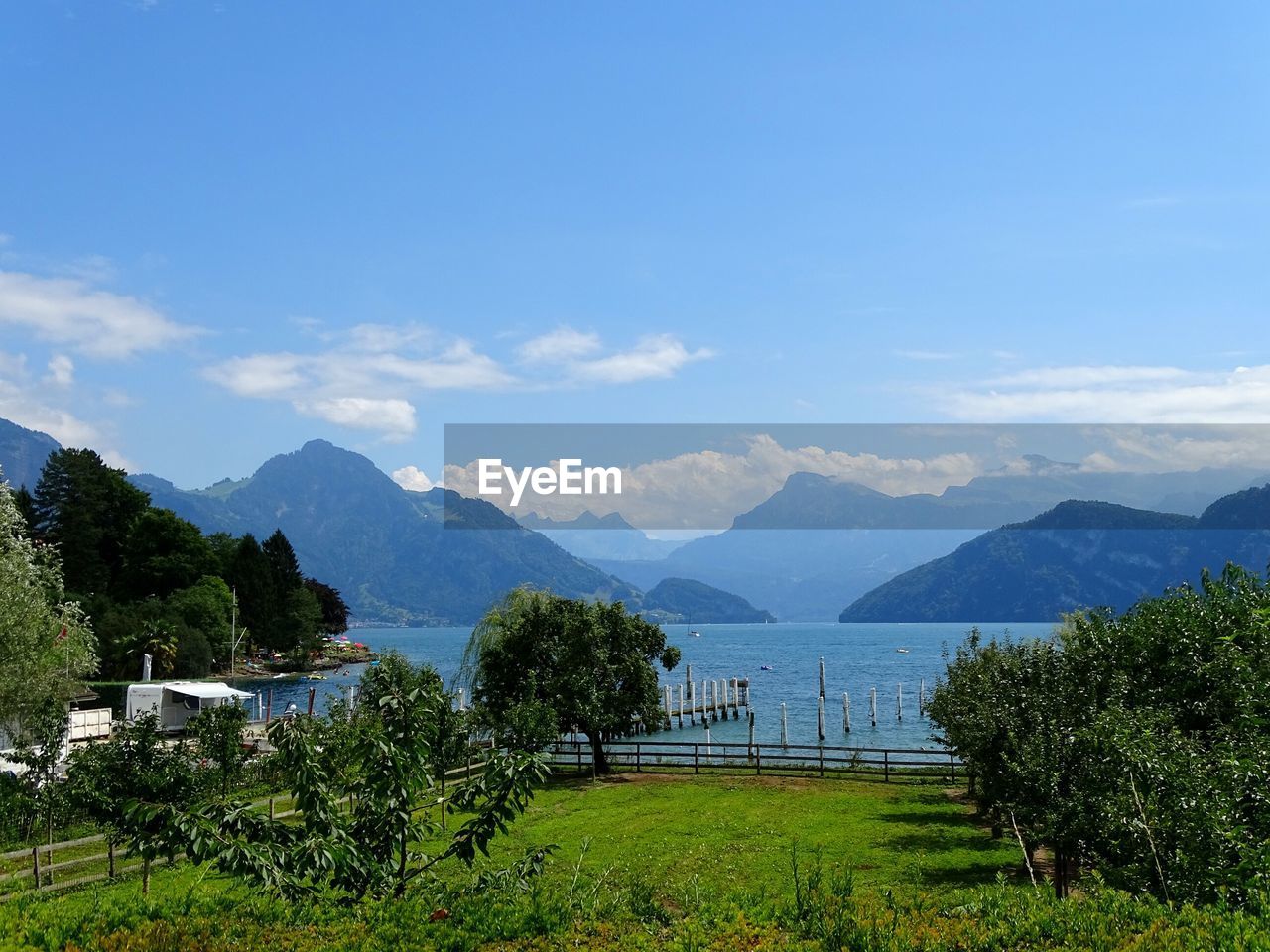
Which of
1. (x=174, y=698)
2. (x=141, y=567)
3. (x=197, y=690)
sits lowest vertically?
(x=174, y=698)

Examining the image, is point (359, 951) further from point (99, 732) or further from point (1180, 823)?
point (99, 732)

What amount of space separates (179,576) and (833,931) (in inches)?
4078

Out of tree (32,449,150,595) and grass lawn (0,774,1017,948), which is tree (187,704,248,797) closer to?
grass lawn (0,774,1017,948)

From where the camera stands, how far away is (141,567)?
97.6 metres

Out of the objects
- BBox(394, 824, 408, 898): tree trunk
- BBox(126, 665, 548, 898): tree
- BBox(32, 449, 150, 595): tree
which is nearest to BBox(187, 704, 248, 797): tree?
BBox(126, 665, 548, 898): tree

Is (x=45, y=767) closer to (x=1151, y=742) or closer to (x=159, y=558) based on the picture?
(x=1151, y=742)

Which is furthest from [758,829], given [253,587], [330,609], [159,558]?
[330,609]

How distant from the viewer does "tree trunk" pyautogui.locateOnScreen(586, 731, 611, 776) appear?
1437 inches

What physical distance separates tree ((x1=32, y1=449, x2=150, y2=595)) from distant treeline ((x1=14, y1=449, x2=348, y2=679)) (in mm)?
98

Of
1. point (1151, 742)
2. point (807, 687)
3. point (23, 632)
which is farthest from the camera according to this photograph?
point (807, 687)

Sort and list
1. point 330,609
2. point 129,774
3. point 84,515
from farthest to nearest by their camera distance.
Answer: point 330,609
point 84,515
point 129,774

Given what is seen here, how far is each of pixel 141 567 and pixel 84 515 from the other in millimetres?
7489

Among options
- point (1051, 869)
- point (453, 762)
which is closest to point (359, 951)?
point (1051, 869)

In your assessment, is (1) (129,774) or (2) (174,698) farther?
(2) (174,698)
